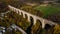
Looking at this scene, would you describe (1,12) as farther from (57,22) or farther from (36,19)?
(57,22)

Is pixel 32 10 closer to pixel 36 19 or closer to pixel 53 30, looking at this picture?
pixel 36 19

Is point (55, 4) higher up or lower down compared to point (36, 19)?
higher up

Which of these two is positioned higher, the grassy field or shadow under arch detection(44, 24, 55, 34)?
the grassy field

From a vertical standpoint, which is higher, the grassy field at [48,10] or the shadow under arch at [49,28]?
the grassy field at [48,10]

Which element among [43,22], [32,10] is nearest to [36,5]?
[32,10]

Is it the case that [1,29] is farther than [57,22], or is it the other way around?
[1,29]

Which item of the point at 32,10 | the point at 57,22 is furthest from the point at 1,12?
the point at 57,22

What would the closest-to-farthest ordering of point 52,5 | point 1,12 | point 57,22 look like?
1. point 57,22
2. point 52,5
3. point 1,12

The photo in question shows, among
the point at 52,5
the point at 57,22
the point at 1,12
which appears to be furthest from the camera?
the point at 1,12

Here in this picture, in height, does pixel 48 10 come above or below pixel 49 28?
above
